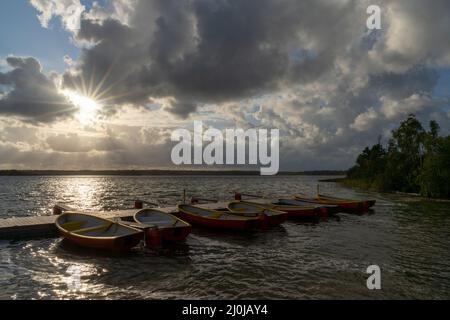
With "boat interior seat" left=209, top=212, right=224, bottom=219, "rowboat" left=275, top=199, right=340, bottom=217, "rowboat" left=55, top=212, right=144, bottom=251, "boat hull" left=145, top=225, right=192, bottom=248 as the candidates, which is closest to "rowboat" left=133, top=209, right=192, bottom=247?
"boat hull" left=145, top=225, right=192, bottom=248

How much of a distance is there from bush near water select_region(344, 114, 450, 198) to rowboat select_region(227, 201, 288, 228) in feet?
117

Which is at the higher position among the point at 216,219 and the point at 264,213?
the point at 264,213

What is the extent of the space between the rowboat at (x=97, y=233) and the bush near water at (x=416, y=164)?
159ft

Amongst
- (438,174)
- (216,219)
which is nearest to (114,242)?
(216,219)

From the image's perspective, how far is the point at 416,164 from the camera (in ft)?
207

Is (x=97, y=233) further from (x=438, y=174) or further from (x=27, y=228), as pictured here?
(x=438, y=174)

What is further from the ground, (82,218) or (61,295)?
(82,218)

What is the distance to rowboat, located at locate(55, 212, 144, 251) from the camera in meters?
15.5

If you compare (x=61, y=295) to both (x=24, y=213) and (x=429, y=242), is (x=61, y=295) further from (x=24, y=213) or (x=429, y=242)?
(x=24, y=213)

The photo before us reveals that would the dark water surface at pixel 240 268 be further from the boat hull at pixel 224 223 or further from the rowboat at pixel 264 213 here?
the rowboat at pixel 264 213

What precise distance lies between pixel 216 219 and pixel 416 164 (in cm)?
5594
